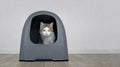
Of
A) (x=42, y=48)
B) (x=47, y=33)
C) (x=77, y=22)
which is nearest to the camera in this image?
(x=42, y=48)

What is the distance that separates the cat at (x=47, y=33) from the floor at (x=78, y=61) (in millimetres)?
164

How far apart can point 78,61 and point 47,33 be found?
25 cm

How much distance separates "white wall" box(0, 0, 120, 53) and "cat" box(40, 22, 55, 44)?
0.47ft

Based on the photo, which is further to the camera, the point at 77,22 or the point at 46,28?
the point at 77,22

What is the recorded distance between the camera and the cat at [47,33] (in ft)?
5.46

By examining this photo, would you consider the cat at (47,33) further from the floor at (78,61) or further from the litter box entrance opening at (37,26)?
the floor at (78,61)

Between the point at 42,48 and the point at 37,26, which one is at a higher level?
the point at 37,26

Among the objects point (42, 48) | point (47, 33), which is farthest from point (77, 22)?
point (42, 48)

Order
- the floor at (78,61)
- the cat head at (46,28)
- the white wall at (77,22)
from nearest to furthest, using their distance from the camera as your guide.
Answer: the floor at (78,61) < the cat head at (46,28) < the white wall at (77,22)

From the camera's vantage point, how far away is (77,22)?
70.3 inches

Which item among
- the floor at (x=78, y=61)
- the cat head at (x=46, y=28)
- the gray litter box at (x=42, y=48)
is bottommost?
the floor at (x=78, y=61)

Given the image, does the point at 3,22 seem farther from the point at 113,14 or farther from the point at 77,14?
the point at 113,14

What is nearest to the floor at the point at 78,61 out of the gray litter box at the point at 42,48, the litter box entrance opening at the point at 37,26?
the gray litter box at the point at 42,48

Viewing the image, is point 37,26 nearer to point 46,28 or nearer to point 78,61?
point 46,28
